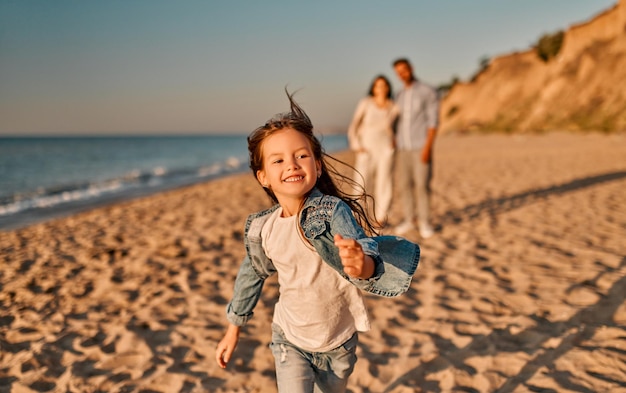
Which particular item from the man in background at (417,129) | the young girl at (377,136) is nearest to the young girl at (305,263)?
the young girl at (377,136)

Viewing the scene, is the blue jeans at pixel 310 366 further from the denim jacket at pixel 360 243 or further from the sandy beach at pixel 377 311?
the sandy beach at pixel 377 311

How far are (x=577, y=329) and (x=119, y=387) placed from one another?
127 inches

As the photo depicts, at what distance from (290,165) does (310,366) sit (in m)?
0.84

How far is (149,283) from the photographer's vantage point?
182 inches

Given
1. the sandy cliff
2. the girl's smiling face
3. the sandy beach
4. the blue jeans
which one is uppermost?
the sandy cliff

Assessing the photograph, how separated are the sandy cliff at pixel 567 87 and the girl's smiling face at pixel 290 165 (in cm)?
2810

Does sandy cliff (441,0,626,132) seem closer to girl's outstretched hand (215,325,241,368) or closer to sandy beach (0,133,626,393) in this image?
sandy beach (0,133,626,393)

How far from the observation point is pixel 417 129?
5.71m

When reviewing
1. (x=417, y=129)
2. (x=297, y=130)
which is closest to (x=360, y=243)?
(x=297, y=130)

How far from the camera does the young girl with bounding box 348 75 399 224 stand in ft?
18.9

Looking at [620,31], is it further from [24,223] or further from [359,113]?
[24,223]

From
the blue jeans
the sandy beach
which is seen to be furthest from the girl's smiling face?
the sandy beach

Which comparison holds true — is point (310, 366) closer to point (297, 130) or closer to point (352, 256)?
point (352, 256)

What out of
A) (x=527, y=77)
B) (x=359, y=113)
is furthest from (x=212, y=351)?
(x=527, y=77)
